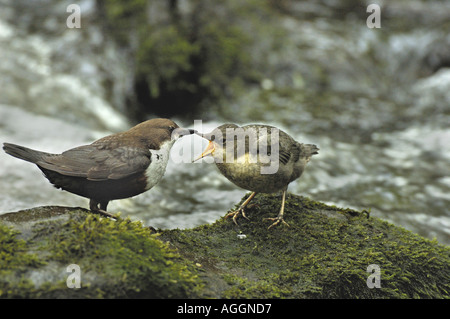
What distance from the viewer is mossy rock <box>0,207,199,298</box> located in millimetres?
2557

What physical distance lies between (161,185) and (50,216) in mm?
4131

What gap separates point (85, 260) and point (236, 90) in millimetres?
8178

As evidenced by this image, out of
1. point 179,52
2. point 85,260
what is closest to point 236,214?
point 85,260

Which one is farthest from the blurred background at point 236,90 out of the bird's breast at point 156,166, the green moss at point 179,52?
the bird's breast at point 156,166

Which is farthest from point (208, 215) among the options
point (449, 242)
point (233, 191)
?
point (449, 242)

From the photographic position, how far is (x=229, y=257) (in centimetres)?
357

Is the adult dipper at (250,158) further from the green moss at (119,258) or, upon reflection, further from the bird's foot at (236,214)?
the green moss at (119,258)

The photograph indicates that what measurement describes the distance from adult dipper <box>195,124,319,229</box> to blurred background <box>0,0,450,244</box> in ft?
7.32

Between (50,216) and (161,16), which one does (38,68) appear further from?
(50,216)

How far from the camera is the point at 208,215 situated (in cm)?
639

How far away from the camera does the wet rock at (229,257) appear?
2643mm

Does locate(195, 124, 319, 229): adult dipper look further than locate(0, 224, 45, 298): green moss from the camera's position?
Yes

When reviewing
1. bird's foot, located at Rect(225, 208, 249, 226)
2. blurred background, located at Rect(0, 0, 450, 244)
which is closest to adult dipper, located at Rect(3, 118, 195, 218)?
bird's foot, located at Rect(225, 208, 249, 226)

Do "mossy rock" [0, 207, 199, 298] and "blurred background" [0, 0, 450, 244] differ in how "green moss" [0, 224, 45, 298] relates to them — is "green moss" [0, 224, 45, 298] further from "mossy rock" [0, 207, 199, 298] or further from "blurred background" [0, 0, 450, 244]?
"blurred background" [0, 0, 450, 244]
